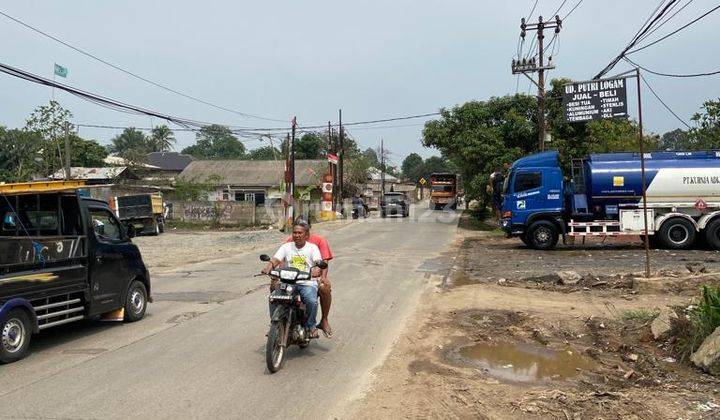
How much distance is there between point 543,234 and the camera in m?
20.6

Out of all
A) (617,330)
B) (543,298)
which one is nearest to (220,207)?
(543,298)

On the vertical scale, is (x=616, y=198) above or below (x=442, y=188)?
below

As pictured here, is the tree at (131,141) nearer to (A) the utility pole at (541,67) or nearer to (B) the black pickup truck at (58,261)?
(A) the utility pole at (541,67)

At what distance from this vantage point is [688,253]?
18.2 metres

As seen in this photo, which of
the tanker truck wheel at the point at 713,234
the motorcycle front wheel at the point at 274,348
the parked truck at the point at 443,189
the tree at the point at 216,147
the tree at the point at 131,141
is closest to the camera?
the motorcycle front wheel at the point at 274,348

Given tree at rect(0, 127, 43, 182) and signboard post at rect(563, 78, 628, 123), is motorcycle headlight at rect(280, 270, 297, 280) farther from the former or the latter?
tree at rect(0, 127, 43, 182)

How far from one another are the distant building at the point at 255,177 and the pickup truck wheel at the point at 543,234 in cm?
3560

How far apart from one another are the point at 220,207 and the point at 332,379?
3534cm

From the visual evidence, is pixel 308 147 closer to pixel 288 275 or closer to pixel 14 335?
pixel 14 335

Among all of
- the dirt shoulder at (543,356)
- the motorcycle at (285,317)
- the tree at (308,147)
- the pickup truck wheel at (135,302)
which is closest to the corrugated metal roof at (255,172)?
the tree at (308,147)

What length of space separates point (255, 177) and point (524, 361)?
53449 millimetres

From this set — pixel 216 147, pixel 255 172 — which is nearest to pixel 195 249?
pixel 255 172

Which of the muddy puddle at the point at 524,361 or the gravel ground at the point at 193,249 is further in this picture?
the gravel ground at the point at 193,249

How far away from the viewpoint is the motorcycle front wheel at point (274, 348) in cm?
588
